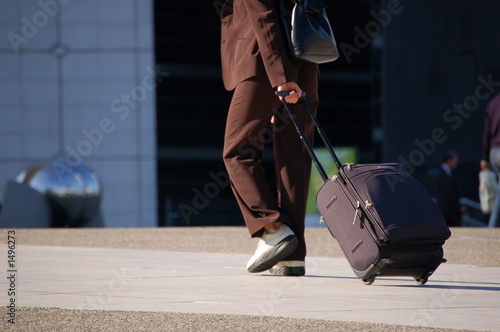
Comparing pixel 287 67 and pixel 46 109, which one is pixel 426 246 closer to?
pixel 287 67

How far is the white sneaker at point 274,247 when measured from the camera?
4812 millimetres

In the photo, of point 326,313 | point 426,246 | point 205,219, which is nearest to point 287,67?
point 426,246

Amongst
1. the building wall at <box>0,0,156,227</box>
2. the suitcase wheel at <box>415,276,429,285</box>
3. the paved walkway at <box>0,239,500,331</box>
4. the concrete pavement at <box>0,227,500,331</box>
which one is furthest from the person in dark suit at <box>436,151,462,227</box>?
the building wall at <box>0,0,156,227</box>

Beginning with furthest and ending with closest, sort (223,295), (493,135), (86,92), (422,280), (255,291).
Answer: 1. (86,92)
2. (493,135)
3. (422,280)
4. (255,291)
5. (223,295)

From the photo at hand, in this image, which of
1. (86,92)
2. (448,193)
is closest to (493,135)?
Answer: (448,193)

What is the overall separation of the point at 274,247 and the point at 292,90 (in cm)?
77

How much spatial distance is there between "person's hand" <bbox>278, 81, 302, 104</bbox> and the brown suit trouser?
20cm

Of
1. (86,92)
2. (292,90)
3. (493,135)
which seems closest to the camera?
(292,90)

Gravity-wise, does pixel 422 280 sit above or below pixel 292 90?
below

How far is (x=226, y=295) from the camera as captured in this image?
13.4 feet

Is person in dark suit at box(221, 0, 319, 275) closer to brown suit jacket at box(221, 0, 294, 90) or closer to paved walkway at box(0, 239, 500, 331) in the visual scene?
brown suit jacket at box(221, 0, 294, 90)

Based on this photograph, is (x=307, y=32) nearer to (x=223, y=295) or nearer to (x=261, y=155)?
(x=261, y=155)

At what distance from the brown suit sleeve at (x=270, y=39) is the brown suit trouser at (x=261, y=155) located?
0.17 m

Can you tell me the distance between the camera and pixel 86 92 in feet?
92.0
